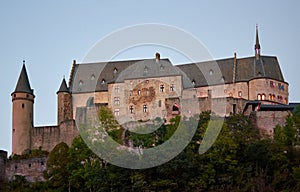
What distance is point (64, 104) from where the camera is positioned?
86500 mm

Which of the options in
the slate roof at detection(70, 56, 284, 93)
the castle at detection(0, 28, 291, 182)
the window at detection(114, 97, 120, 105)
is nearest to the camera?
the castle at detection(0, 28, 291, 182)

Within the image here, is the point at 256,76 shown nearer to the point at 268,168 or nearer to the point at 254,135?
the point at 254,135

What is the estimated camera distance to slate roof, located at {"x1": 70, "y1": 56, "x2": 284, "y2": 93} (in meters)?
87.7

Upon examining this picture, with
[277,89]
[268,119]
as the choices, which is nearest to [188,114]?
[268,119]

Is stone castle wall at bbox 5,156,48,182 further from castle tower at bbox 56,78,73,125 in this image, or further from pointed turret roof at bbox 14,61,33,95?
pointed turret roof at bbox 14,61,33,95

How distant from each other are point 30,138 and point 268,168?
26112 mm

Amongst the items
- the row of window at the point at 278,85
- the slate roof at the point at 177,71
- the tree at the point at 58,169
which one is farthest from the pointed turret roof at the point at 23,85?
the row of window at the point at 278,85

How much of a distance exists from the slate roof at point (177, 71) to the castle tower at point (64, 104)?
1.44 m

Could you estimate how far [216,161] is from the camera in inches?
2562

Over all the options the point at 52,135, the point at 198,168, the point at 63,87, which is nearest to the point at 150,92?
the point at 63,87

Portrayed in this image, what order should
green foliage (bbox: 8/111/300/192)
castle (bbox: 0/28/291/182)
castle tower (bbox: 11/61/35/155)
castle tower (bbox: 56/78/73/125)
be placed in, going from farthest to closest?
castle tower (bbox: 56/78/73/125) < castle tower (bbox: 11/61/35/155) < castle (bbox: 0/28/291/182) < green foliage (bbox: 8/111/300/192)

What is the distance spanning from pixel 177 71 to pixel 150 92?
416 centimetres

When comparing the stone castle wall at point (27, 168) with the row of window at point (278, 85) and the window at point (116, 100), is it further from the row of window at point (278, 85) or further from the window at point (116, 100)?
the row of window at point (278, 85)

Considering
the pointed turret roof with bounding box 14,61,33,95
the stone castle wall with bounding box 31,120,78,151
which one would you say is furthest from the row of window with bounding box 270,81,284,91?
the pointed turret roof with bounding box 14,61,33,95
